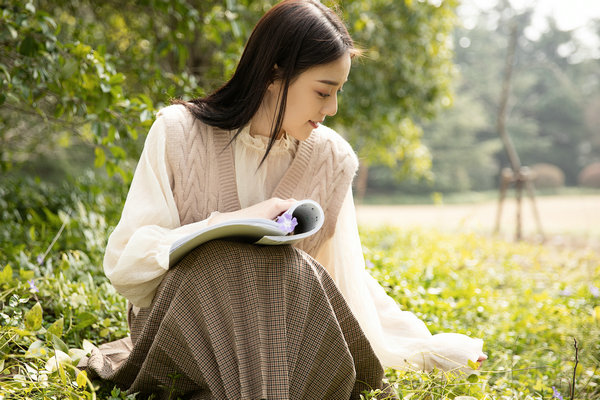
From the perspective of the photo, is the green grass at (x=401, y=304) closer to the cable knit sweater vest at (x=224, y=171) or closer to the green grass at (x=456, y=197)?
the cable knit sweater vest at (x=224, y=171)

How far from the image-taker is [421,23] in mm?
6367

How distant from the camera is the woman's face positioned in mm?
1913

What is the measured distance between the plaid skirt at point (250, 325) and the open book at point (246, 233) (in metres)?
0.03

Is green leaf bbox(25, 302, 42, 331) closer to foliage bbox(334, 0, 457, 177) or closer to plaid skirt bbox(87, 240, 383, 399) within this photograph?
plaid skirt bbox(87, 240, 383, 399)

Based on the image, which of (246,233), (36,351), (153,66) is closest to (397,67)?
(153,66)

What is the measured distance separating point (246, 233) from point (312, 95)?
59cm

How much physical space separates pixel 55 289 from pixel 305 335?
138 centimetres

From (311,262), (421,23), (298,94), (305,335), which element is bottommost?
(305,335)

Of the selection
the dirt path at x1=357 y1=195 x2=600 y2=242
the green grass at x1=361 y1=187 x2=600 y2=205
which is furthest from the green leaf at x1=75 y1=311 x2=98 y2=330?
the green grass at x1=361 y1=187 x2=600 y2=205

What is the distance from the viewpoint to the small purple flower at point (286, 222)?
158 cm

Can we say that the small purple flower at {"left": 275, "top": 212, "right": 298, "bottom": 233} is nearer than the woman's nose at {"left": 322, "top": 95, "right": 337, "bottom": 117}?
Yes

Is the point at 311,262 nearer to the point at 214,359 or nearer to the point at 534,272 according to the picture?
the point at 214,359

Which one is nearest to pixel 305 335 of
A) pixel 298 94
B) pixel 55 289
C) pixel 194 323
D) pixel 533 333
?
pixel 194 323

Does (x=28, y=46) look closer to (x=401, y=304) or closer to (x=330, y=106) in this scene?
(x=330, y=106)
